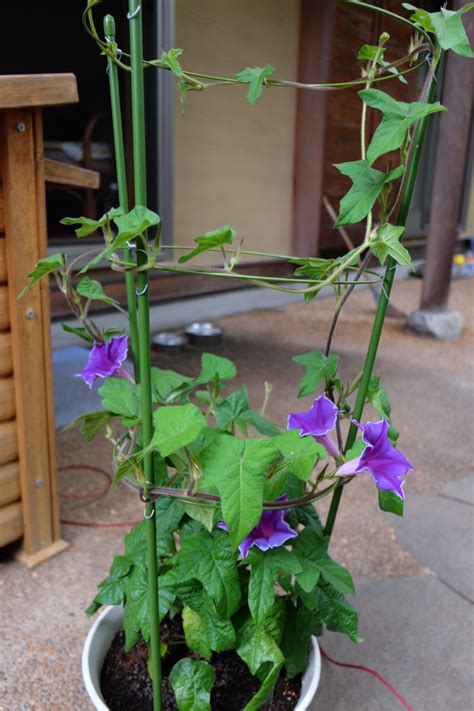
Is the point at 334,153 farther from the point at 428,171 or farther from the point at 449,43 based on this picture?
the point at 449,43

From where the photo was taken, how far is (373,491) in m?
2.45

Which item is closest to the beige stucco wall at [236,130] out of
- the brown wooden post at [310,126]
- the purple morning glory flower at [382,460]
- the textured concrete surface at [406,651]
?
the brown wooden post at [310,126]

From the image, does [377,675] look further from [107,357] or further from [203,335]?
[203,335]

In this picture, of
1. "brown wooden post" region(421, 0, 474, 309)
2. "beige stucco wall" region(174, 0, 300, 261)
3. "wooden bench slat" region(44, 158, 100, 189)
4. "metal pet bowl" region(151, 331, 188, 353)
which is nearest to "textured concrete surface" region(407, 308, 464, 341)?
"brown wooden post" region(421, 0, 474, 309)

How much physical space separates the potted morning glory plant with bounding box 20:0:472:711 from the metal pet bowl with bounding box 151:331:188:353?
9.31 feet

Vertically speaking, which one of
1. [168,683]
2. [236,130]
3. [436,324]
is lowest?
[436,324]

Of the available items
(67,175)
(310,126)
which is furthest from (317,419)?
(310,126)

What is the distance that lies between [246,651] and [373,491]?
56.5 inches

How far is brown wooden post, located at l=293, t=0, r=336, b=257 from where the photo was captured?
18.3ft

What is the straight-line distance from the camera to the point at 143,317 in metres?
0.92

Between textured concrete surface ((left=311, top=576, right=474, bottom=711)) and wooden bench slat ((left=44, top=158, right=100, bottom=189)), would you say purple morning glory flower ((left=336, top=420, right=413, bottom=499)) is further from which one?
wooden bench slat ((left=44, top=158, right=100, bottom=189))

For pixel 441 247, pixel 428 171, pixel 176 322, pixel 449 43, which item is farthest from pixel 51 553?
pixel 428 171

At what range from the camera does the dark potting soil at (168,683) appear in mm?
1178

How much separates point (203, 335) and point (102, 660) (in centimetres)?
316
